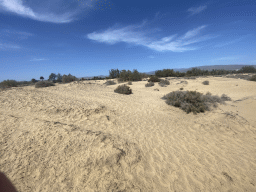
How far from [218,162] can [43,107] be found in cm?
793

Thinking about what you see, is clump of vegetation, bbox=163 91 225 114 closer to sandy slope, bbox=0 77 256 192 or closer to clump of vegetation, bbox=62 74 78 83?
sandy slope, bbox=0 77 256 192

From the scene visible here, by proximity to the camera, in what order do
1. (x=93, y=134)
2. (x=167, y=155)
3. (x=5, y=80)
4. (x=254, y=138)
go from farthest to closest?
(x=5, y=80), (x=254, y=138), (x=93, y=134), (x=167, y=155)

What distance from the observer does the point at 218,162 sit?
3.38m

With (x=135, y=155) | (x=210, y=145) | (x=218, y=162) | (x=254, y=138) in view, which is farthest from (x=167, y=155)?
(x=254, y=138)

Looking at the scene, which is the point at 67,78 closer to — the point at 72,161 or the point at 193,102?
the point at 193,102

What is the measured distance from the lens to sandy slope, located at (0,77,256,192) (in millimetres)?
2734

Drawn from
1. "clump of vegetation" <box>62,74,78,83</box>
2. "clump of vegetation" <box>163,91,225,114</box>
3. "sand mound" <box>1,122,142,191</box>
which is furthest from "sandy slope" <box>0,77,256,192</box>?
"clump of vegetation" <box>62,74,78,83</box>

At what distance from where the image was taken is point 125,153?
3.50 m

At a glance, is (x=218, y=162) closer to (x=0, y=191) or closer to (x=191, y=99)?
(x=191, y=99)

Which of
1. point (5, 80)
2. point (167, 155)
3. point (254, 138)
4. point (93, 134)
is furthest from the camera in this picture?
point (5, 80)

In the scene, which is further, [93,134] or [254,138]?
[254,138]

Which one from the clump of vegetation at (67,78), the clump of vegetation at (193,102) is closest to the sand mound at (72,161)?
the clump of vegetation at (193,102)

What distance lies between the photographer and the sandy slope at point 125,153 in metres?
2.73

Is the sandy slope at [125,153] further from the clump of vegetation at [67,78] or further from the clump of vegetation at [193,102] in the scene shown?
the clump of vegetation at [67,78]
